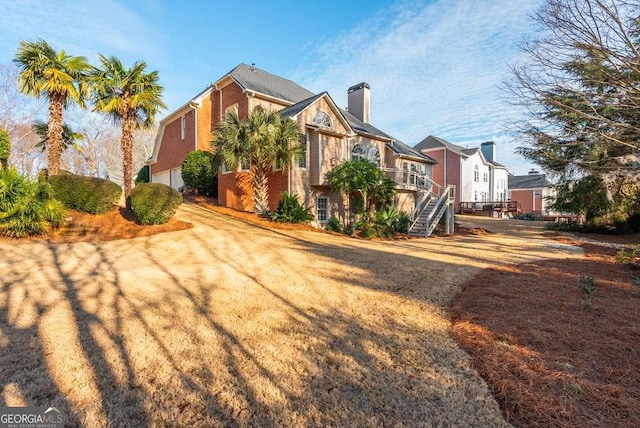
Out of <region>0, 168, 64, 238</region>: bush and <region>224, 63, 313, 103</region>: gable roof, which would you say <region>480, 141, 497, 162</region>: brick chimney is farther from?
<region>0, 168, 64, 238</region>: bush

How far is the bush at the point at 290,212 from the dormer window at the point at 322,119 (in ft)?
14.5

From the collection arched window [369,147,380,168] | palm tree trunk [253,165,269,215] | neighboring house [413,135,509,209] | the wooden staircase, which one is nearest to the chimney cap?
arched window [369,147,380,168]

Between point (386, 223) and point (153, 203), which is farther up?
point (153, 203)

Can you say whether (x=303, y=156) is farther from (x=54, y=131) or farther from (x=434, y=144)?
(x=434, y=144)

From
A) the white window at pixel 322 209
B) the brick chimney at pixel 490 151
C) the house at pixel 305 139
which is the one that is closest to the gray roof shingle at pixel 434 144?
the brick chimney at pixel 490 151

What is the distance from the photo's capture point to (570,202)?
1848 cm

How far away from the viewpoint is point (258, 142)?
1349 cm

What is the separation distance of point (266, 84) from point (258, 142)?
7.81m

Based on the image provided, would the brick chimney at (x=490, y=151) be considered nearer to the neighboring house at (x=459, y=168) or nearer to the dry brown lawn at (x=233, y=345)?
the neighboring house at (x=459, y=168)

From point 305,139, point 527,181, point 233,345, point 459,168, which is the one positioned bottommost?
point 233,345

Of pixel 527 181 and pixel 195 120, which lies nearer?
pixel 195 120

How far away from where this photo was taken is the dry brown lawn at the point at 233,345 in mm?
2455

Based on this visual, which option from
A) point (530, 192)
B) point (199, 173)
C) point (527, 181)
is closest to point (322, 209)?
point (199, 173)

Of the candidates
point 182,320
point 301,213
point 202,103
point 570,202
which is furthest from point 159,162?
point 570,202
